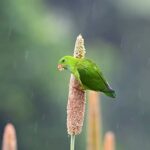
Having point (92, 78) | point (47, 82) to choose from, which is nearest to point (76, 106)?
point (92, 78)

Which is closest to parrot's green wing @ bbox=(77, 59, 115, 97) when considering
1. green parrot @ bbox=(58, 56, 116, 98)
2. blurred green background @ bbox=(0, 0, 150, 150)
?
green parrot @ bbox=(58, 56, 116, 98)

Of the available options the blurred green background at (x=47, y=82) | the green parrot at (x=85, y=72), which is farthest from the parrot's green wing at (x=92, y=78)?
the blurred green background at (x=47, y=82)

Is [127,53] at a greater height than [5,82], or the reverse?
[127,53]

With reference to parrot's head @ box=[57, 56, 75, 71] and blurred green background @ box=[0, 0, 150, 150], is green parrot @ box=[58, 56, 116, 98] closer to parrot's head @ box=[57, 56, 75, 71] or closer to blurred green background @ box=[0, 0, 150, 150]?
parrot's head @ box=[57, 56, 75, 71]

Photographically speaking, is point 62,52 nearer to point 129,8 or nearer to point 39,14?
point 39,14

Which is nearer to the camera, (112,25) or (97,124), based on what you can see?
(97,124)

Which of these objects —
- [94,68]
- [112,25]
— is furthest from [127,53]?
[94,68]

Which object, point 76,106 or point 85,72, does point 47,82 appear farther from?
point 76,106
